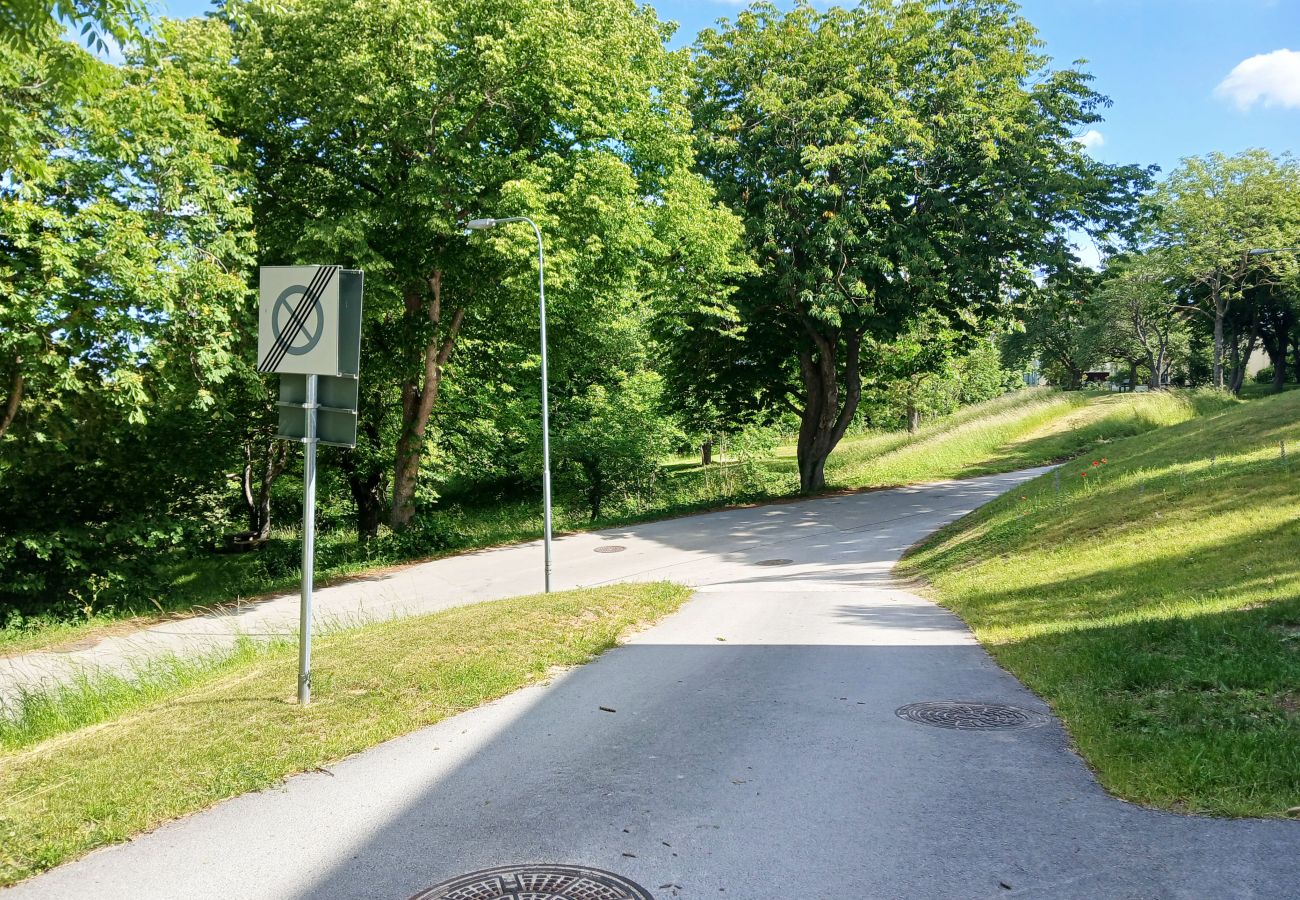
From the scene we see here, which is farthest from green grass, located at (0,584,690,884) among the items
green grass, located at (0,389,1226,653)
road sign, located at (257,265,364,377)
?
green grass, located at (0,389,1226,653)

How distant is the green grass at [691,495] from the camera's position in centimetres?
1786

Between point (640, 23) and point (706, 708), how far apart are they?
1881 centimetres

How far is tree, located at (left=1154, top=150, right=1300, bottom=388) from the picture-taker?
1706 inches

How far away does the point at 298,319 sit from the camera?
6719mm

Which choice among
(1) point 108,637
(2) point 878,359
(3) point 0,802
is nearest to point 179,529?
(1) point 108,637

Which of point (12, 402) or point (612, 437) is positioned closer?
point (12, 402)

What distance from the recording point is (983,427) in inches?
1510

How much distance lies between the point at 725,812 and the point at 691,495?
27.4 m

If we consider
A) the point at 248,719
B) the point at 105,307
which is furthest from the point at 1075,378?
the point at 248,719

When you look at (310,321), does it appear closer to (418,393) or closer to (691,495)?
(418,393)

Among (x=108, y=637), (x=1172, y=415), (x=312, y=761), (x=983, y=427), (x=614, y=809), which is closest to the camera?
(x=614, y=809)

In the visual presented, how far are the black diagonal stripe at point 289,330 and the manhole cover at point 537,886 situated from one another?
14.4ft

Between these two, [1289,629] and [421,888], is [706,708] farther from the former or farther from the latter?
[1289,629]

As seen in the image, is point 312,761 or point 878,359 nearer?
point 312,761
